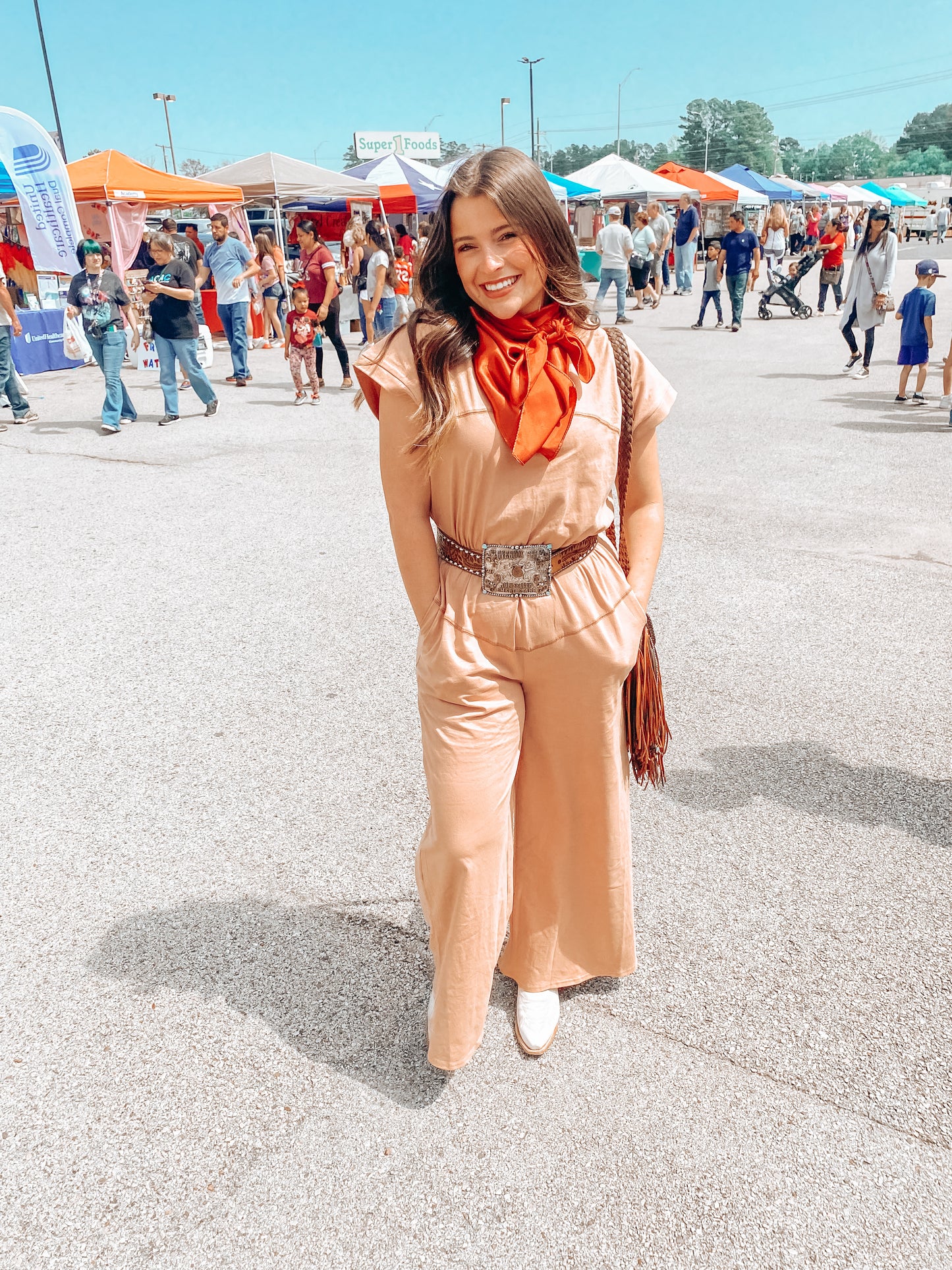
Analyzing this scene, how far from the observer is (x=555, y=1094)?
2.09 meters

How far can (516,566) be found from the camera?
1.83 m

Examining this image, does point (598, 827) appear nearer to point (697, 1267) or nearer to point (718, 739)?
point (697, 1267)

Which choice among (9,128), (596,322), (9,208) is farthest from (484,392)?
(9,208)

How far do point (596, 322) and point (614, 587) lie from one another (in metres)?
0.56

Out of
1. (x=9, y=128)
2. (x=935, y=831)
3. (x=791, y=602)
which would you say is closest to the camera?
(x=935, y=831)

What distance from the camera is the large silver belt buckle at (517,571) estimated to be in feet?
5.98

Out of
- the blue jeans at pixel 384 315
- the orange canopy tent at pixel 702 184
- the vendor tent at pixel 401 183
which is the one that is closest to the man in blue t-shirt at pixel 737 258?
the blue jeans at pixel 384 315

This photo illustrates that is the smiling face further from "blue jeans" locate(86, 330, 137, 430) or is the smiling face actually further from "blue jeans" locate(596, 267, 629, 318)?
"blue jeans" locate(596, 267, 629, 318)

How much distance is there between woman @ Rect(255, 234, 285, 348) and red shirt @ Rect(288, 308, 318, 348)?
2412 mm

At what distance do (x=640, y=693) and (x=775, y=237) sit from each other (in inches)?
812

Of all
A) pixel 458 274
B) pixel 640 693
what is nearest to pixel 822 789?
pixel 640 693

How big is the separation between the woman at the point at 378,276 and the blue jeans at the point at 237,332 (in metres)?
1.58

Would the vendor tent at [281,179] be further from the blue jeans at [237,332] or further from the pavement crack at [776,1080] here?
the pavement crack at [776,1080]

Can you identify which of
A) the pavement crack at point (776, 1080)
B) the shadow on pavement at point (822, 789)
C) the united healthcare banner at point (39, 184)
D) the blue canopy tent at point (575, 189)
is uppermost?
the blue canopy tent at point (575, 189)
